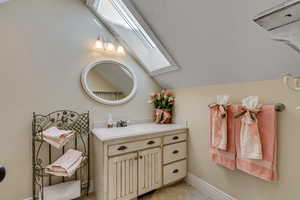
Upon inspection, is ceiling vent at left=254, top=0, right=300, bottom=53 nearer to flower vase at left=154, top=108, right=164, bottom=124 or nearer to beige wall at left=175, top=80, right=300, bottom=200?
beige wall at left=175, top=80, right=300, bottom=200

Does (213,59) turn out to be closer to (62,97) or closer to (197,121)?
(197,121)

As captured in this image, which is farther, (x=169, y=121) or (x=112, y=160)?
(x=169, y=121)

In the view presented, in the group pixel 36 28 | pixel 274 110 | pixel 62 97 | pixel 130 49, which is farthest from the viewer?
pixel 130 49

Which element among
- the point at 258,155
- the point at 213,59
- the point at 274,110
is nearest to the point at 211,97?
the point at 213,59

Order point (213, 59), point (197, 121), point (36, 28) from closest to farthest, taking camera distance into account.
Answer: point (213, 59) → point (36, 28) → point (197, 121)

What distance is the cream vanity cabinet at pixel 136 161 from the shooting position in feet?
5.15

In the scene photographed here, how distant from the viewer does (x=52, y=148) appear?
1776 mm

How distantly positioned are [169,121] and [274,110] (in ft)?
4.50

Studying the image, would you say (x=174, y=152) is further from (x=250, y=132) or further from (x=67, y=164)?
(x=67, y=164)

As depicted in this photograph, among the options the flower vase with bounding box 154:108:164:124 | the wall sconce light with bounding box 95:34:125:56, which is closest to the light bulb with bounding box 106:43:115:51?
the wall sconce light with bounding box 95:34:125:56

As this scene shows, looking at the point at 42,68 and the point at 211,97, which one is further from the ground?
the point at 42,68

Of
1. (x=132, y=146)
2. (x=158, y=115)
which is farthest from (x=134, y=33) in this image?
(x=132, y=146)

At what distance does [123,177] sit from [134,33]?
190cm

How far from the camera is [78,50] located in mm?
1944
